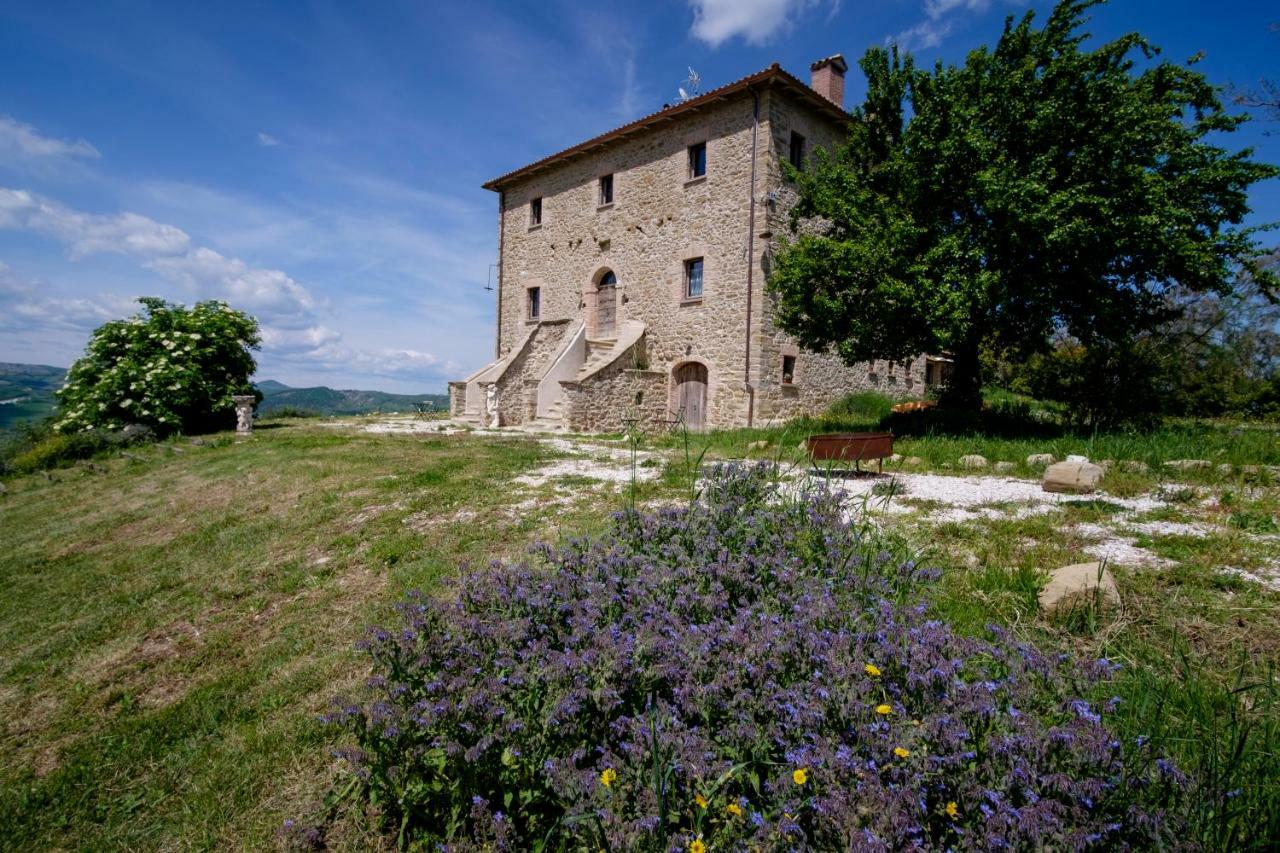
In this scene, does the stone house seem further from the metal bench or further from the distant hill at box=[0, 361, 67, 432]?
the distant hill at box=[0, 361, 67, 432]

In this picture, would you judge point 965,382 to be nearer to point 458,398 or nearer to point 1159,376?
point 1159,376

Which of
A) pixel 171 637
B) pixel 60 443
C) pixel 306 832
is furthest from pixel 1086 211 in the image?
pixel 60 443

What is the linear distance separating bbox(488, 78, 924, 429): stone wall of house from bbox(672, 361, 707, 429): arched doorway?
0.92ft

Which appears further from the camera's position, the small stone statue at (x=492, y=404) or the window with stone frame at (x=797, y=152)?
the small stone statue at (x=492, y=404)

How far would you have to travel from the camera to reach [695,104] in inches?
596

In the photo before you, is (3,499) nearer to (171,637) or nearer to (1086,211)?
(171,637)

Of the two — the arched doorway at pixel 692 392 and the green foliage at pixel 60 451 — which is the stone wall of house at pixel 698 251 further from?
the green foliage at pixel 60 451

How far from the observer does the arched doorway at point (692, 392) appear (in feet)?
51.5

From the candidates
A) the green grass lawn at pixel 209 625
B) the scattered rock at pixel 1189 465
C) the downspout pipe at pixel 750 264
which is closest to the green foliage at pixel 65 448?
the green grass lawn at pixel 209 625

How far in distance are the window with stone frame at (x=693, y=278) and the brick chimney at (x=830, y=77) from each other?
5.98 metres

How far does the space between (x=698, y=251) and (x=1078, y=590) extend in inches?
539

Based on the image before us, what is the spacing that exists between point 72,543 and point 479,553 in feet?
22.3

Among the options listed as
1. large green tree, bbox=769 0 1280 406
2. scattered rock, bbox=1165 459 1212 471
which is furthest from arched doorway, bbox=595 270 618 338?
scattered rock, bbox=1165 459 1212 471

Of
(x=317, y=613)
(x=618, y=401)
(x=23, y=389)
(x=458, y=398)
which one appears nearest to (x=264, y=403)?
(x=458, y=398)
